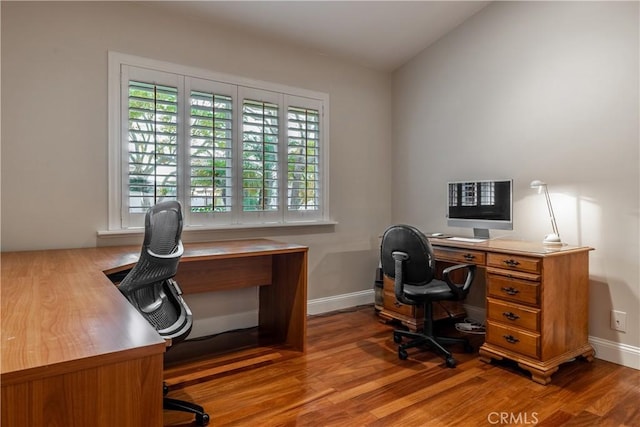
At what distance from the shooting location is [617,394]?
2.22 meters

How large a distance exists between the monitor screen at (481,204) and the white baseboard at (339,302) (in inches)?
50.5

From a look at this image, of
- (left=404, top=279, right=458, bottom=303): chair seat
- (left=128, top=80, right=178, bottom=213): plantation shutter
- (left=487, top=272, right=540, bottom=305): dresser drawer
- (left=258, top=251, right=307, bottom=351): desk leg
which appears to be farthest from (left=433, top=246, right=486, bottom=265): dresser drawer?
(left=128, top=80, right=178, bottom=213): plantation shutter

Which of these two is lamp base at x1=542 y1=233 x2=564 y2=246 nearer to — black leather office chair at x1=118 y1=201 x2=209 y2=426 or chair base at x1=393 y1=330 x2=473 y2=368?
chair base at x1=393 y1=330 x2=473 y2=368

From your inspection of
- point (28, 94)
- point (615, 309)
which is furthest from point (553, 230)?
point (28, 94)

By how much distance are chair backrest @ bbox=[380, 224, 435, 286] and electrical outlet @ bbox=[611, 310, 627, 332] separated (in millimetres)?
1302

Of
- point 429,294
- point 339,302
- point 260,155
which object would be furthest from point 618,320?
point 260,155

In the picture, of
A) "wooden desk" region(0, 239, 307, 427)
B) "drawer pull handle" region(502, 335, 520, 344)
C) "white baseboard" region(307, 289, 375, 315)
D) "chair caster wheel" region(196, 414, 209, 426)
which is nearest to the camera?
"wooden desk" region(0, 239, 307, 427)

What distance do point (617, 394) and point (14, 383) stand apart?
2.84m

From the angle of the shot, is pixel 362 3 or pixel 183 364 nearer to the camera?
pixel 183 364

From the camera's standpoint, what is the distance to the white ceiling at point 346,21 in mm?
2969

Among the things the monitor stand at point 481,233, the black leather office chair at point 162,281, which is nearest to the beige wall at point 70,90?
the black leather office chair at point 162,281

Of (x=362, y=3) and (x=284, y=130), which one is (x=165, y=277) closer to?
(x=284, y=130)

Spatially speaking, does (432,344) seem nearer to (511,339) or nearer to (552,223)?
(511,339)

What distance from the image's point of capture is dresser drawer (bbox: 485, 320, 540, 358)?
2406 millimetres
